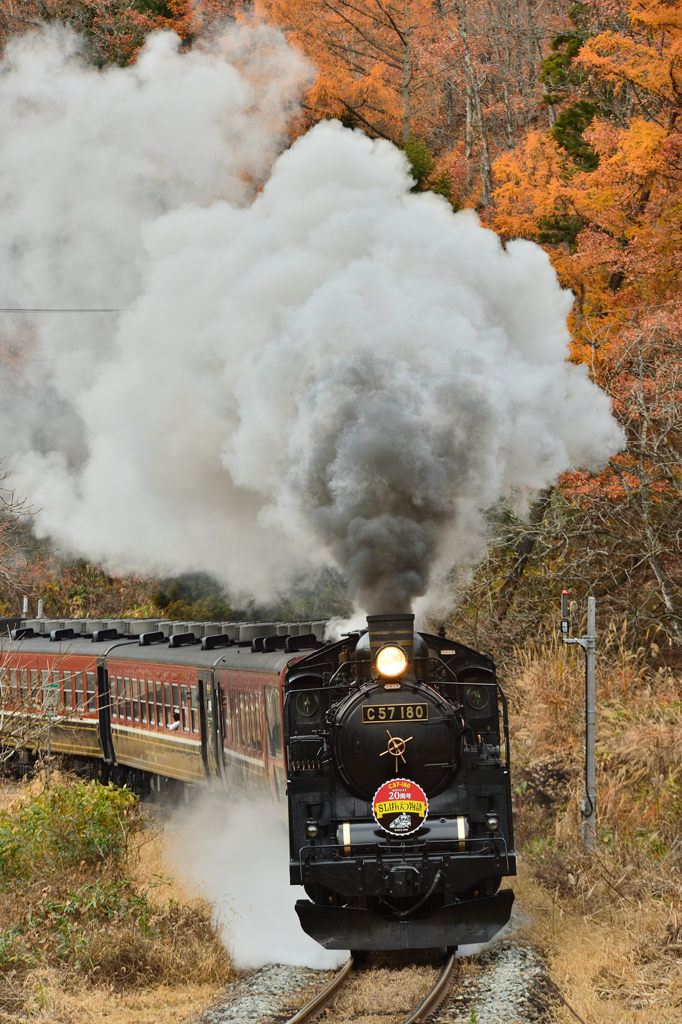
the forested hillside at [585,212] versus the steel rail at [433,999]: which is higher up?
the forested hillside at [585,212]

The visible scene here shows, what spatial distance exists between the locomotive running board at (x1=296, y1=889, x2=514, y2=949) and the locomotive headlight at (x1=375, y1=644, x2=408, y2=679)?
5.48ft

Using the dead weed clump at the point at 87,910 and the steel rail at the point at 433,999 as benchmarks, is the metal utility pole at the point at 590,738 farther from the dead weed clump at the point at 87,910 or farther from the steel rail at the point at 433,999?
the dead weed clump at the point at 87,910

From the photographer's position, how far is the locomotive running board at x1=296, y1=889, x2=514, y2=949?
676 centimetres

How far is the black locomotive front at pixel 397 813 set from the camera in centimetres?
674

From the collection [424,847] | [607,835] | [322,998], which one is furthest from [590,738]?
[322,998]

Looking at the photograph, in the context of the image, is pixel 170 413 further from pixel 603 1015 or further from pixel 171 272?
pixel 603 1015

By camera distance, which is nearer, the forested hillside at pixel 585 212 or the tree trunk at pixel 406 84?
the forested hillside at pixel 585 212

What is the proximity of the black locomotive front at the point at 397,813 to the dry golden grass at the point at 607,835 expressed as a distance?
3.29 feet

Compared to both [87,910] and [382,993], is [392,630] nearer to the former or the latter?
[382,993]

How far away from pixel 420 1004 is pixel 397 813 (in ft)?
4.10

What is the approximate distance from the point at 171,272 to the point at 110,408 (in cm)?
388

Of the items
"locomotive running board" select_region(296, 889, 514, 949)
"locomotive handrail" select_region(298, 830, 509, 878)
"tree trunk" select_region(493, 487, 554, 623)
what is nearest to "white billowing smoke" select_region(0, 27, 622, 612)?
"tree trunk" select_region(493, 487, 554, 623)

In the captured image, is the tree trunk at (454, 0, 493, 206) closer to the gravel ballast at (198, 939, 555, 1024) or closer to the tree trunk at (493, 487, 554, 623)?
the tree trunk at (493, 487, 554, 623)

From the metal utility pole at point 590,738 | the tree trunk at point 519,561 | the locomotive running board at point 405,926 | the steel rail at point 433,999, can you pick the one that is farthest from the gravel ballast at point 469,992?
the tree trunk at point 519,561
